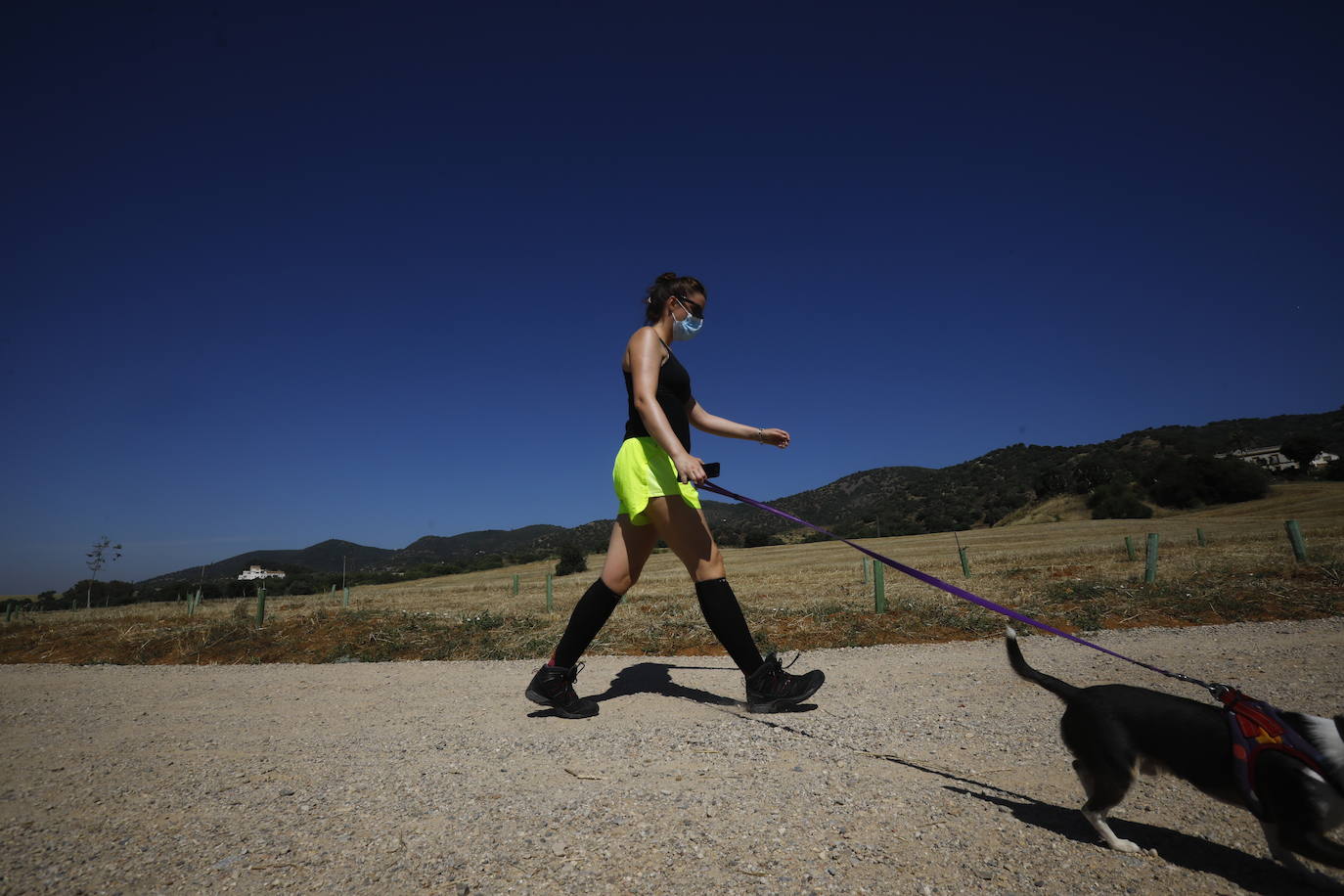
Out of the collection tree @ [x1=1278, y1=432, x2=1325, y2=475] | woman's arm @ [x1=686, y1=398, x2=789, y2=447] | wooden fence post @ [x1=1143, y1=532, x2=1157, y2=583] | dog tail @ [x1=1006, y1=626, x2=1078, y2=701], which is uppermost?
tree @ [x1=1278, y1=432, x2=1325, y2=475]

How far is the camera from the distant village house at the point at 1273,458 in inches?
2585

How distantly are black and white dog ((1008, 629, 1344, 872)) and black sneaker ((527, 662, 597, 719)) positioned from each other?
2.49 metres

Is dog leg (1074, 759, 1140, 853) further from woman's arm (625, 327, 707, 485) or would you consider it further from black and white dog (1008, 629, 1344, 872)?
→ woman's arm (625, 327, 707, 485)

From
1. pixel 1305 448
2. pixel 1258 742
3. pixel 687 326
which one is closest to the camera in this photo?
pixel 1258 742

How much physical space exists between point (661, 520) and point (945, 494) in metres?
88.9

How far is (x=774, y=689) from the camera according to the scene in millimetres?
3582

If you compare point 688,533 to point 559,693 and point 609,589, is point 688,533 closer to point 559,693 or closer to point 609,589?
point 609,589

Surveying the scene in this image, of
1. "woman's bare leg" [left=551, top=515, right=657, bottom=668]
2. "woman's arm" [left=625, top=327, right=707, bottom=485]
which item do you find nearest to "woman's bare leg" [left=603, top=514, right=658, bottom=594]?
"woman's bare leg" [left=551, top=515, right=657, bottom=668]

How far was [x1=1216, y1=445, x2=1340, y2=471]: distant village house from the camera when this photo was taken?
65.7 metres

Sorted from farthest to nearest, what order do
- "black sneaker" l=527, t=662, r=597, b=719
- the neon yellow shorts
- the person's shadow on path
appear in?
the person's shadow on path < "black sneaker" l=527, t=662, r=597, b=719 < the neon yellow shorts

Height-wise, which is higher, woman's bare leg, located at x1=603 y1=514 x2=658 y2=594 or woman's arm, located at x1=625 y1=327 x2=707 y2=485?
woman's arm, located at x1=625 y1=327 x2=707 y2=485

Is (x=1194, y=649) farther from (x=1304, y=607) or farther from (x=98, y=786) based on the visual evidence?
(x=98, y=786)

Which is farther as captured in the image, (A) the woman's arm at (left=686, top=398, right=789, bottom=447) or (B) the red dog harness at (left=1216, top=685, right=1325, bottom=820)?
(A) the woman's arm at (left=686, top=398, right=789, bottom=447)

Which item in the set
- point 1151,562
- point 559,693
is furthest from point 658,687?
point 1151,562
